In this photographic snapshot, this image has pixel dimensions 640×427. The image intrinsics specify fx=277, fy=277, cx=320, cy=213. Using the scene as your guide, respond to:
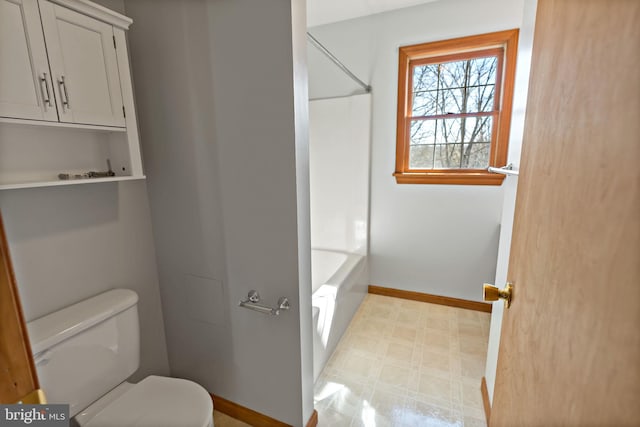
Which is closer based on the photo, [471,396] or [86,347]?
[86,347]

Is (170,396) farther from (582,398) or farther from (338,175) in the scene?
(338,175)

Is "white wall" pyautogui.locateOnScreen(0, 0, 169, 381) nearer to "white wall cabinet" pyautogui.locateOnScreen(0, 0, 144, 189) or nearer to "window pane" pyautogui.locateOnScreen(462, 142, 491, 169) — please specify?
"white wall cabinet" pyautogui.locateOnScreen(0, 0, 144, 189)

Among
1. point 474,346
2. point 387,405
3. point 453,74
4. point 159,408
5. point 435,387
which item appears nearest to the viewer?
point 159,408

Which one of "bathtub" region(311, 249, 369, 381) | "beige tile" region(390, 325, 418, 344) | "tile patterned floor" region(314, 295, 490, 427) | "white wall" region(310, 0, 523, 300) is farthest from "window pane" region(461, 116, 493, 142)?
"beige tile" region(390, 325, 418, 344)

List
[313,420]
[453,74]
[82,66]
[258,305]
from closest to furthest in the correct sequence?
[82,66] < [258,305] < [313,420] < [453,74]

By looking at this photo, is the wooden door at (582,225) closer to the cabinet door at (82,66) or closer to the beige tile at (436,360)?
the beige tile at (436,360)

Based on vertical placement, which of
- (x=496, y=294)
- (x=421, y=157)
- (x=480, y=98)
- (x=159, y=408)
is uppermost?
(x=480, y=98)

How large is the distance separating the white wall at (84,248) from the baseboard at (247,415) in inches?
16.6

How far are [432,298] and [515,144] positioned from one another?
177 centimetres

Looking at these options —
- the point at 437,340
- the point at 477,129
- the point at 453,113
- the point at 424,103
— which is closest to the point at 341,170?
the point at 424,103

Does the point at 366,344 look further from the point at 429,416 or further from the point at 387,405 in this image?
the point at 429,416

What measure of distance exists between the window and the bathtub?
94 centimetres

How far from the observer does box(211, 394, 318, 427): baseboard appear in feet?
4.69

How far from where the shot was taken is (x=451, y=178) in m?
2.37
